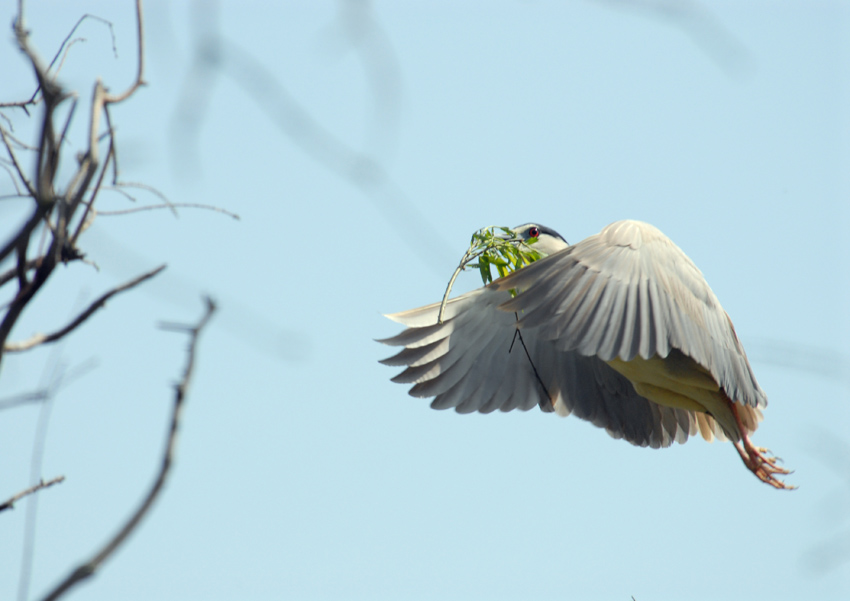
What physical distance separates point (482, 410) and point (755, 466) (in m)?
1.61

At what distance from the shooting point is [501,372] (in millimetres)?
4695

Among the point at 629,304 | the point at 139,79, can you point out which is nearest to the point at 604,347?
the point at 629,304

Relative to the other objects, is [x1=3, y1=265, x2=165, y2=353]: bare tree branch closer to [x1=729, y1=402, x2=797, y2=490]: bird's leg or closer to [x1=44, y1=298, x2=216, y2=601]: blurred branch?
[x1=44, y1=298, x2=216, y2=601]: blurred branch

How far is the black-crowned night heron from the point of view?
3.61 meters

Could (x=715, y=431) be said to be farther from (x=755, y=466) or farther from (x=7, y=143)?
(x=7, y=143)

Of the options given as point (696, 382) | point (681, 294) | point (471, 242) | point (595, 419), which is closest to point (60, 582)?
point (471, 242)

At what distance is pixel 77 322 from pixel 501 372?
3.17m

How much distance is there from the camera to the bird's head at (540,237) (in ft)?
15.7

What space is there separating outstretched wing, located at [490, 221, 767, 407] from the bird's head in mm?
721

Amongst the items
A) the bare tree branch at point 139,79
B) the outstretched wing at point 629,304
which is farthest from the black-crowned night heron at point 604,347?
the bare tree branch at point 139,79

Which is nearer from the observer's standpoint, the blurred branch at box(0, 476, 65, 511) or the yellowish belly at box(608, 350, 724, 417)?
the blurred branch at box(0, 476, 65, 511)

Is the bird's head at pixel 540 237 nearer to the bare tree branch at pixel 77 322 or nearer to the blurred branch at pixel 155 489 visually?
the bare tree branch at pixel 77 322

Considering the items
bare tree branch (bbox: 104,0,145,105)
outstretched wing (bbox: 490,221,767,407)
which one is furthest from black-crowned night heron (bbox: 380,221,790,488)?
bare tree branch (bbox: 104,0,145,105)

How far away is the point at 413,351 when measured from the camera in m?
4.51
